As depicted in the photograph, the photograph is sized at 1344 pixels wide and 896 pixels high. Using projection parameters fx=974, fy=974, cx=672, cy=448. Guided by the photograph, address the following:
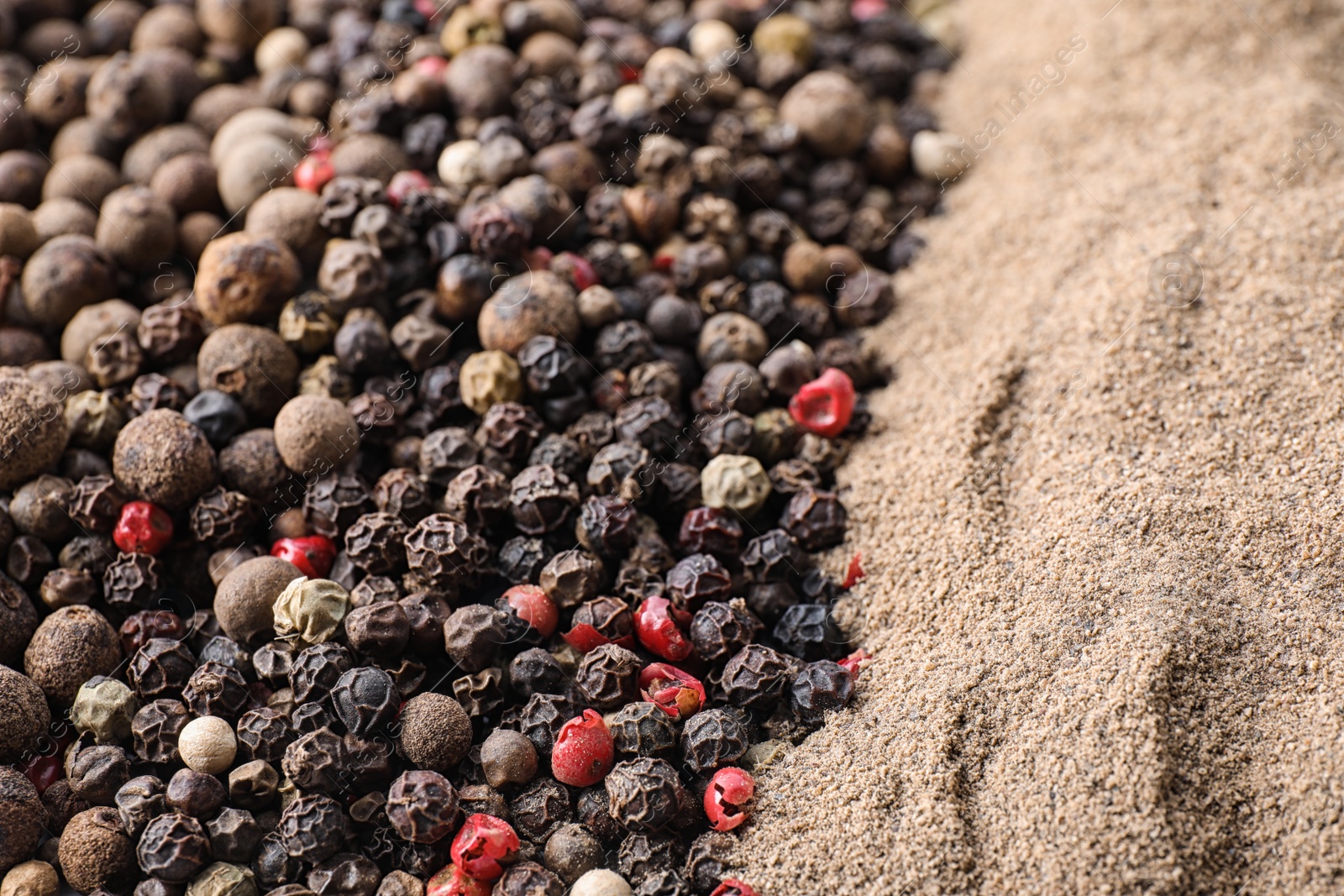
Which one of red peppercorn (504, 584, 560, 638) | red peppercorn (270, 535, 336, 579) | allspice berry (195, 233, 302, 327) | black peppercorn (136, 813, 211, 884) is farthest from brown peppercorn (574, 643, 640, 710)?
allspice berry (195, 233, 302, 327)

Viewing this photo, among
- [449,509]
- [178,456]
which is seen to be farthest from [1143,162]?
[178,456]

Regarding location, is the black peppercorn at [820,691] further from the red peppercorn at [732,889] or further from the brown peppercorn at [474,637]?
the brown peppercorn at [474,637]

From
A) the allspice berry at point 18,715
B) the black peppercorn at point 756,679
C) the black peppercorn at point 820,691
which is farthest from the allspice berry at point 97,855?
the black peppercorn at point 820,691

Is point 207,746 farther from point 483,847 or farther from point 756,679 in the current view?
point 756,679

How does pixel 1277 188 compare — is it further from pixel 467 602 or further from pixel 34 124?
pixel 34 124

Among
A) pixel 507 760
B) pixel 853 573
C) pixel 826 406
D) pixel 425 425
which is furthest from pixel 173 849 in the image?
pixel 826 406
